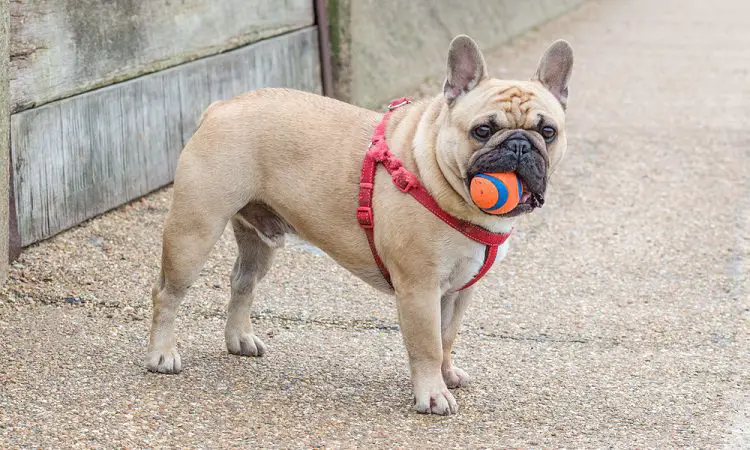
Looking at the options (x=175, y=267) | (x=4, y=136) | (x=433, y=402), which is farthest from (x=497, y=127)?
(x=4, y=136)

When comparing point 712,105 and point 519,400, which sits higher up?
point 519,400

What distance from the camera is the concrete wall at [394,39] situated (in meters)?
8.97

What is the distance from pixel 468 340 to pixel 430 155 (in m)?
1.32

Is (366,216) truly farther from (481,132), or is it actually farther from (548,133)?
(548,133)

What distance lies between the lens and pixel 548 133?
4.27 m

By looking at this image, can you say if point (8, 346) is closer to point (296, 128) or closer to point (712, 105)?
point (296, 128)

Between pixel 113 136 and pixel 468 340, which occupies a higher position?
pixel 113 136

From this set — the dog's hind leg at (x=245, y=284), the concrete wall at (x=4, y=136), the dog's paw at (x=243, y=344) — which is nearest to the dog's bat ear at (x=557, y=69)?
the dog's hind leg at (x=245, y=284)

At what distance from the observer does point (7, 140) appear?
18.1 ft

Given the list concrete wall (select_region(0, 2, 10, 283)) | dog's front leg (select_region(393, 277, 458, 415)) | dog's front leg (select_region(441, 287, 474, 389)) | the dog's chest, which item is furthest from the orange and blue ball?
concrete wall (select_region(0, 2, 10, 283))

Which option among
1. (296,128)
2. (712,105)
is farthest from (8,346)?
(712,105)

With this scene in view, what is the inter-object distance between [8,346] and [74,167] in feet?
5.84

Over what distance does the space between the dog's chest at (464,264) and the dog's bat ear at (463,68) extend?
57 cm

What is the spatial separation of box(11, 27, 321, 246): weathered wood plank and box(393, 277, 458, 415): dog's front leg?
259 centimetres
